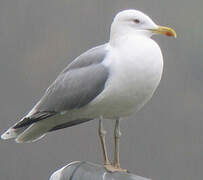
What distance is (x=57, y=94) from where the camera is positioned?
2.06 metres

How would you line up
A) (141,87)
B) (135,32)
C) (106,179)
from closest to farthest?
1. (106,179)
2. (141,87)
3. (135,32)

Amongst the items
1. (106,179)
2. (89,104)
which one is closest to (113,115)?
(89,104)

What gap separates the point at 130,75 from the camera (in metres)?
1.84

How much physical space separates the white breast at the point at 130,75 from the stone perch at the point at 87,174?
349 mm

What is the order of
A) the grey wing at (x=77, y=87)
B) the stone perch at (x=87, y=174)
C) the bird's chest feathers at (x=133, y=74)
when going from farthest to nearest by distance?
1. the grey wing at (x=77, y=87)
2. the bird's chest feathers at (x=133, y=74)
3. the stone perch at (x=87, y=174)

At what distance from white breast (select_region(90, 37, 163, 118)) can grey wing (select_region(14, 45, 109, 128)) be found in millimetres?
34

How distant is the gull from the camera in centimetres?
187

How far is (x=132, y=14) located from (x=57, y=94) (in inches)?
15.7

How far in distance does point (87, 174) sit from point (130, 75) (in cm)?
44

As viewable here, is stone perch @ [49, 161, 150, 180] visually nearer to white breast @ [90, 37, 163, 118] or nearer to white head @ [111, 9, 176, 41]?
white breast @ [90, 37, 163, 118]

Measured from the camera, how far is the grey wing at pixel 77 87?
195 centimetres

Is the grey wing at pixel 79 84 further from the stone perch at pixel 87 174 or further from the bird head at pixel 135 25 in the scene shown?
the stone perch at pixel 87 174

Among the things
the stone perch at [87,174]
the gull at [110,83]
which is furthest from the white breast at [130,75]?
the stone perch at [87,174]

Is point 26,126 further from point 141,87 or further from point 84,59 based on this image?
point 141,87
